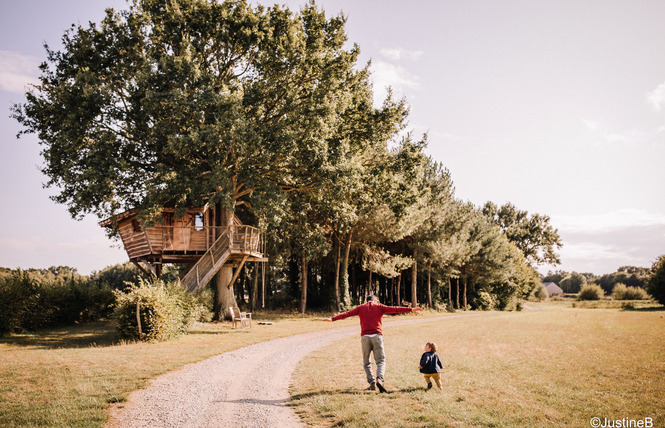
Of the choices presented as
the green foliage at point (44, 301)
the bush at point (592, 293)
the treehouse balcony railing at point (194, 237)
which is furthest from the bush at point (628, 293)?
the green foliage at point (44, 301)

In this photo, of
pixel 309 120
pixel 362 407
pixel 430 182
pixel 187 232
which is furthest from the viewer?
pixel 430 182

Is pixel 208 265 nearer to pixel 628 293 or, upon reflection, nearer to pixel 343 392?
pixel 343 392

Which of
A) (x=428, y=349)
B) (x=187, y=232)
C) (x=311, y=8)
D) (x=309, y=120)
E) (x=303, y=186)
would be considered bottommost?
(x=428, y=349)

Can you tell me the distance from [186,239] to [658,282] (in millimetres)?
57425

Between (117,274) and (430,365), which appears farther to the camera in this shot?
(117,274)

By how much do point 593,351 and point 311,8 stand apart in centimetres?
2446

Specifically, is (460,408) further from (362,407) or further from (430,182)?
(430,182)

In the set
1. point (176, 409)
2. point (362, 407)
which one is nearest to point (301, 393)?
point (362, 407)

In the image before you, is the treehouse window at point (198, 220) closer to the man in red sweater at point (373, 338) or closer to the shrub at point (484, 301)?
the man in red sweater at point (373, 338)

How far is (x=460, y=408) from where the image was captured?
8.31m

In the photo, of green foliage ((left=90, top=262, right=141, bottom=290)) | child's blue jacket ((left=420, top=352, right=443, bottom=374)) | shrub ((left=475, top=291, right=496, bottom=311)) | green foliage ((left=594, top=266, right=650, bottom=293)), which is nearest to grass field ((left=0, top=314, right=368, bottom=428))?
child's blue jacket ((left=420, top=352, right=443, bottom=374))

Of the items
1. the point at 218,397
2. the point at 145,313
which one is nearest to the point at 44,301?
the point at 145,313

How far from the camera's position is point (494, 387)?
10.2 meters

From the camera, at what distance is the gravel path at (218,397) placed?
756 centimetres
